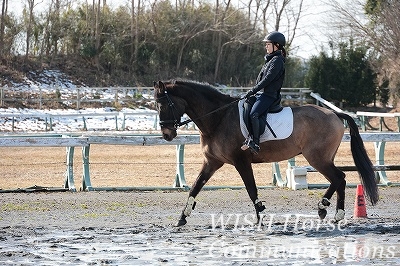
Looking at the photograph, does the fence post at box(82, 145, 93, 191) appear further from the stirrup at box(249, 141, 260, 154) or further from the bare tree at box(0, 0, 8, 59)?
the bare tree at box(0, 0, 8, 59)

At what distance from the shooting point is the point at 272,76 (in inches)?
484

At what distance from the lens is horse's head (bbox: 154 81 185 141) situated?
12.4 m

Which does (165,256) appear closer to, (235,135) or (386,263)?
(386,263)

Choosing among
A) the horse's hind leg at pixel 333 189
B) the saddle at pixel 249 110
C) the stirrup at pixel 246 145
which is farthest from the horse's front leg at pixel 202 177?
the horse's hind leg at pixel 333 189

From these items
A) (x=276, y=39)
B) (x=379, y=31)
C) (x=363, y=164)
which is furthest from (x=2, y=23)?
(x=363, y=164)

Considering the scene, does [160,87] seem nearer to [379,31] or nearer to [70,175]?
[70,175]

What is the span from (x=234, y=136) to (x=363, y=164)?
7.17 ft

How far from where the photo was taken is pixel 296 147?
1286 centimetres

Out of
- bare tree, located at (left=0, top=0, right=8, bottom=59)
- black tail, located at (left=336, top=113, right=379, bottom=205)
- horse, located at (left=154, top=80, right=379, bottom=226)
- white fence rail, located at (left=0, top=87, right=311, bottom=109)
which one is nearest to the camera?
horse, located at (left=154, top=80, right=379, bottom=226)

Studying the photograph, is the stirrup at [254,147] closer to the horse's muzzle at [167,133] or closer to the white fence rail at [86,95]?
the horse's muzzle at [167,133]

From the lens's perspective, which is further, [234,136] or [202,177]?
[202,177]

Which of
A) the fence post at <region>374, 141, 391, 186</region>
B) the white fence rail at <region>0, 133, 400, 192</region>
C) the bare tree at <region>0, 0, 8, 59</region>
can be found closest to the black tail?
the white fence rail at <region>0, 133, 400, 192</region>

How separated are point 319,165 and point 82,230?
366cm

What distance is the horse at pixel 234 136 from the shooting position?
1248 centimetres
